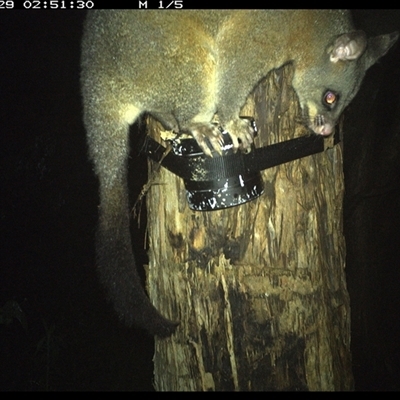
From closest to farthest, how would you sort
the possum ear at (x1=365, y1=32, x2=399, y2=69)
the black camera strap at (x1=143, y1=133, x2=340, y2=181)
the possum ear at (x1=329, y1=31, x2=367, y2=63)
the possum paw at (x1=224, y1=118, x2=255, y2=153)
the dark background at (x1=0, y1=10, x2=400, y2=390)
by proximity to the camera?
the black camera strap at (x1=143, y1=133, x2=340, y2=181) < the possum paw at (x1=224, y1=118, x2=255, y2=153) < the possum ear at (x1=329, y1=31, x2=367, y2=63) < the possum ear at (x1=365, y1=32, x2=399, y2=69) < the dark background at (x1=0, y1=10, x2=400, y2=390)

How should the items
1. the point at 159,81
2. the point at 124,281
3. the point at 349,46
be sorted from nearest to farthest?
the point at 124,281, the point at 159,81, the point at 349,46

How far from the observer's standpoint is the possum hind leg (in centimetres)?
264

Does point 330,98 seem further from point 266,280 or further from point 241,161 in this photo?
point 266,280

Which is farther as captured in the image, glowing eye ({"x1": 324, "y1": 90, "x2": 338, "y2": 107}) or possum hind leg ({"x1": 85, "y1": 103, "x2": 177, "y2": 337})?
glowing eye ({"x1": 324, "y1": 90, "x2": 338, "y2": 107})

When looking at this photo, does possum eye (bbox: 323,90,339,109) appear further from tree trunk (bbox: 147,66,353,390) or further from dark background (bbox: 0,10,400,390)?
dark background (bbox: 0,10,400,390)

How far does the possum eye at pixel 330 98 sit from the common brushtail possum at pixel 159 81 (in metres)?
0.27

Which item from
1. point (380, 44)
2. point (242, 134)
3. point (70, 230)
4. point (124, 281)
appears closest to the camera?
point (242, 134)

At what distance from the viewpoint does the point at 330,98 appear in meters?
3.50

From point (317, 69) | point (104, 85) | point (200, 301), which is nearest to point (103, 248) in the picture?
point (200, 301)

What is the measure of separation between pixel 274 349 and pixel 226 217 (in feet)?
2.95

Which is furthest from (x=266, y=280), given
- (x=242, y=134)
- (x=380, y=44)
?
(x=380, y=44)

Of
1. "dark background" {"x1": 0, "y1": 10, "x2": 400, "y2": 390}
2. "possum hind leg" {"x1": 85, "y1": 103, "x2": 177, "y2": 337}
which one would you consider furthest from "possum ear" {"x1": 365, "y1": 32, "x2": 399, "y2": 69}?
"possum hind leg" {"x1": 85, "y1": 103, "x2": 177, "y2": 337}

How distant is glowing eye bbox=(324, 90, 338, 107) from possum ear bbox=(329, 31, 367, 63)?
29 centimetres

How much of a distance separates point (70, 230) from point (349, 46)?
218 inches
